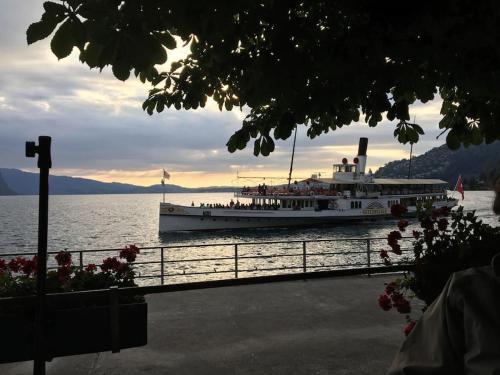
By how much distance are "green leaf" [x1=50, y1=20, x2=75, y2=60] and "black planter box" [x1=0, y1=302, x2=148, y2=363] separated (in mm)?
2585

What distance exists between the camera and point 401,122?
17.1 feet

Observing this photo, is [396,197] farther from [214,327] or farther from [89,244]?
[214,327]

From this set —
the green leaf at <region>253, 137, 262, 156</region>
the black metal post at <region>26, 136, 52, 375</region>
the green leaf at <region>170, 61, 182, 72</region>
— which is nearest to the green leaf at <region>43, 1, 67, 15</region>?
the black metal post at <region>26, 136, 52, 375</region>

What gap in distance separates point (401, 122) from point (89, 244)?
59.0 m

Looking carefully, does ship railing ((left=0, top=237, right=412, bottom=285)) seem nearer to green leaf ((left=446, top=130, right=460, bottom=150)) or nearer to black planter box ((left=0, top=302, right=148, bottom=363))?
green leaf ((left=446, top=130, right=460, bottom=150))

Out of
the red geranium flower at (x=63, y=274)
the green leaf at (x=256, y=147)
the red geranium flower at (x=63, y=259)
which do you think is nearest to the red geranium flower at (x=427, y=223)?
the green leaf at (x=256, y=147)

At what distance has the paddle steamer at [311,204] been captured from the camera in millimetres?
56344

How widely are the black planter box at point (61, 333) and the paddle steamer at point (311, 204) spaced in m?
51.6

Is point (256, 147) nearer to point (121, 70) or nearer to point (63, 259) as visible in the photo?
point (121, 70)

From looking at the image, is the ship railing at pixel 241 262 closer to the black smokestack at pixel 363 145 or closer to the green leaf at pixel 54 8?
the green leaf at pixel 54 8

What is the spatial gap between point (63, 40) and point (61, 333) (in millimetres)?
2826

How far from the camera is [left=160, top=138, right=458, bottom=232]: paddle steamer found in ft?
185

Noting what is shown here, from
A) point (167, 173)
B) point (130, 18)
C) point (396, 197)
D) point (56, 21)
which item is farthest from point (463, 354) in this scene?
point (396, 197)

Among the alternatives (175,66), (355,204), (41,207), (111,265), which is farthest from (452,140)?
(355,204)
